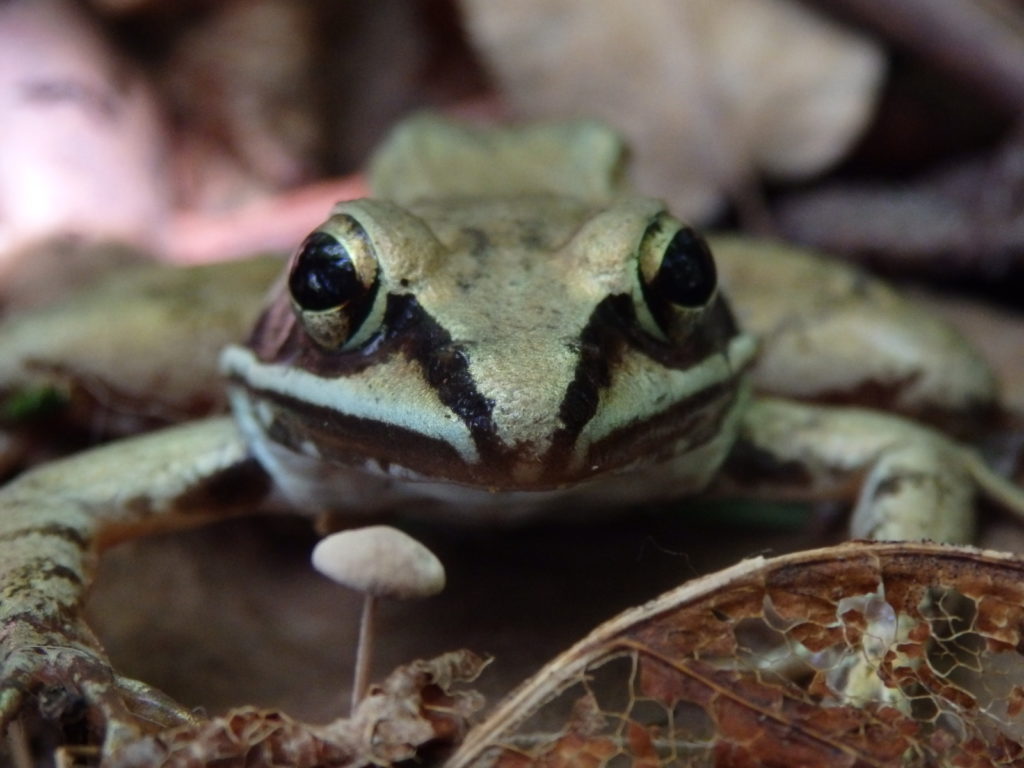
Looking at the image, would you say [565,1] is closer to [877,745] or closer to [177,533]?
[177,533]

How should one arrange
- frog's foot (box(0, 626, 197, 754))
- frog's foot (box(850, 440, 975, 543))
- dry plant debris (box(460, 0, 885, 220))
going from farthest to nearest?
dry plant debris (box(460, 0, 885, 220))
frog's foot (box(850, 440, 975, 543))
frog's foot (box(0, 626, 197, 754))

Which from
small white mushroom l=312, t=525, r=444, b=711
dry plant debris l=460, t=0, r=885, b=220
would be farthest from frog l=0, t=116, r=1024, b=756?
dry plant debris l=460, t=0, r=885, b=220

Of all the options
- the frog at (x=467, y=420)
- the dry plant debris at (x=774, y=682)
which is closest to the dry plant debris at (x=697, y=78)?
the frog at (x=467, y=420)

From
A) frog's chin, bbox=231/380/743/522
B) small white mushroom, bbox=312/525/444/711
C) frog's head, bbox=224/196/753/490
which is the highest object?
frog's head, bbox=224/196/753/490

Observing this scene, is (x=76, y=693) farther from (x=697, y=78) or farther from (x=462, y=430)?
(x=697, y=78)

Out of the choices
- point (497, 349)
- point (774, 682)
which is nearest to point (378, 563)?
point (497, 349)

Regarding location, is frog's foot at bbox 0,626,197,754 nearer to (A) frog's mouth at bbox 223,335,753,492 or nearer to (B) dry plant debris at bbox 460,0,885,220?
(A) frog's mouth at bbox 223,335,753,492

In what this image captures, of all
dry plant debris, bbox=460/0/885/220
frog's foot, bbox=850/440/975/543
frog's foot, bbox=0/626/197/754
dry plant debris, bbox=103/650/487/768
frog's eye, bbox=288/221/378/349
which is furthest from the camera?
dry plant debris, bbox=460/0/885/220

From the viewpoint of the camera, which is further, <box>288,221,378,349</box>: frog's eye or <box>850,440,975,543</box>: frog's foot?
<box>850,440,975,543</box>: frog's foot
